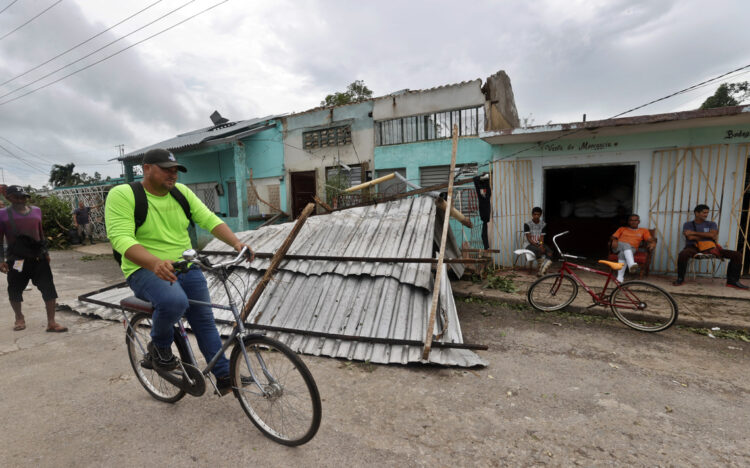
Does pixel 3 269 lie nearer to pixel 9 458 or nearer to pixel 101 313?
pixel 101 313

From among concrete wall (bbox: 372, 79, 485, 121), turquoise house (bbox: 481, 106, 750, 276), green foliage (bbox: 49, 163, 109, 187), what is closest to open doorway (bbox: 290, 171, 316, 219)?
concrete wall (bbox: 372, 79, 485, 121)

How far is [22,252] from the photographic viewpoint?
461 cm

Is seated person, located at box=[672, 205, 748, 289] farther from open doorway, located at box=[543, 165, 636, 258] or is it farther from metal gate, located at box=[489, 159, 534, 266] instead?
open doorway, located at box=[543, 165, 636, 258]

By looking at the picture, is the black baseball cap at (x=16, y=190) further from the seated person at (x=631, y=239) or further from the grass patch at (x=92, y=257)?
the seated person at (x=631, y=239)

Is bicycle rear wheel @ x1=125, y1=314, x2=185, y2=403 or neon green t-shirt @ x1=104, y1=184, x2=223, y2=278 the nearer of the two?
neon green t-shirt @ x1=104, y1=184, x2=223, y2=278

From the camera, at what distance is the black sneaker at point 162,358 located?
2635mm

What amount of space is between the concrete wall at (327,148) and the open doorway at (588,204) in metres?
5.97

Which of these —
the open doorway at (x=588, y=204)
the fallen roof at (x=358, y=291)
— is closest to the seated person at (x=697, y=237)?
the open doorway at (x=588, y=204)

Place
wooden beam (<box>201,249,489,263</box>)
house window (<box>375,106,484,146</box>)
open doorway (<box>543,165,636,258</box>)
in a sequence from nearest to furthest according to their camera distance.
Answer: wooden beam (<box>201,249,489,263</box>) → house window (<box>375,106,484,146</box>) → open doorway (<box>543,165,636,258</box>)

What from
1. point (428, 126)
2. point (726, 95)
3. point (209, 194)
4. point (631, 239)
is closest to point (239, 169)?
point (209, 194)

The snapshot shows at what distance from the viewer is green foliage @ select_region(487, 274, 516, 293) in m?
6.49

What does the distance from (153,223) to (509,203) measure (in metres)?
7.98

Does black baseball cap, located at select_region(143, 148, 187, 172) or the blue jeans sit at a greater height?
black baseball cap, located at select_region(143, 148, 187, 172)

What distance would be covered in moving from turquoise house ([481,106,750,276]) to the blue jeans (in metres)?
7.25
